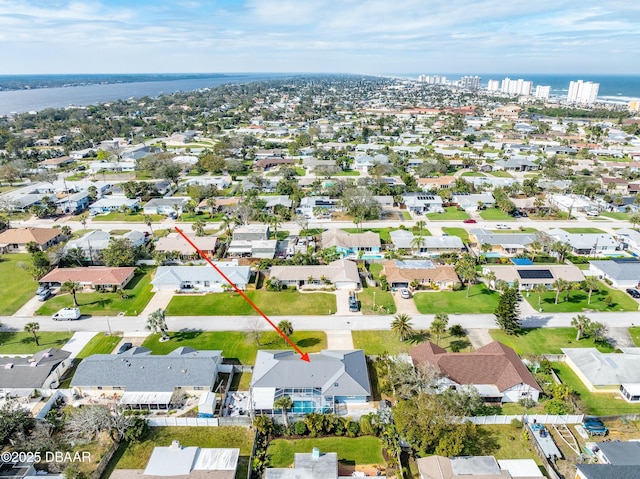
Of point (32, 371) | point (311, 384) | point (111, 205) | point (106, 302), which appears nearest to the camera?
point (311, 384)

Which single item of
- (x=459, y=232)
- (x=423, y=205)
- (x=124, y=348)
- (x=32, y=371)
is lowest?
(x=459, y=232)

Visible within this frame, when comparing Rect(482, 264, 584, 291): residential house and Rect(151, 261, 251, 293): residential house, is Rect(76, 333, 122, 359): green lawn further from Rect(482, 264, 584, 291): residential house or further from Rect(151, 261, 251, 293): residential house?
Rect(482, 264, 584, 291): residential house

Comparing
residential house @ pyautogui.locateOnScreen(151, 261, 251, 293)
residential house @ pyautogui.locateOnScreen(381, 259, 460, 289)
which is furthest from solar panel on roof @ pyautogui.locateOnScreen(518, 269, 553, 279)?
residential house @ pyautogui.locateOnScreen(151, 261, 251, 293)

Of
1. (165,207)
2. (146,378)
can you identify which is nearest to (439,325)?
(146,378)

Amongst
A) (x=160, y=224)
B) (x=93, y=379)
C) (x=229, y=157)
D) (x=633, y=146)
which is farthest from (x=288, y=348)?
(x=633, y=146)

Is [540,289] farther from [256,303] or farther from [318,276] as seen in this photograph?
[256,303]

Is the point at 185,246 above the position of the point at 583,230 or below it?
above

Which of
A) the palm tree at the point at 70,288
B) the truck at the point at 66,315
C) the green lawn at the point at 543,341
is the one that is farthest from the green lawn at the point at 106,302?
the green lawn at the point at 543,341
